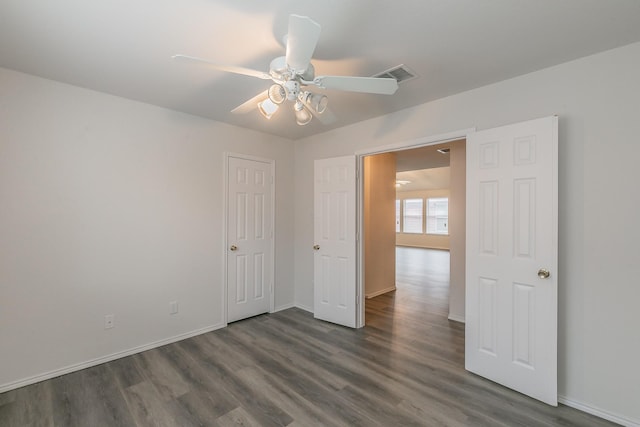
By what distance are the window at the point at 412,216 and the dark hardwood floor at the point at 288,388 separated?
8800 millimetres

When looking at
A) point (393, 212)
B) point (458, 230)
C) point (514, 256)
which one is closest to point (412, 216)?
point (393, 212)

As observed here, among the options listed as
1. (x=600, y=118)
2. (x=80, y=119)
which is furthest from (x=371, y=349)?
(x=80, y=119)

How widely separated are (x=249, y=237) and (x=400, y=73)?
8.79 feet

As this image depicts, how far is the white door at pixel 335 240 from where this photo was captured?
349cm

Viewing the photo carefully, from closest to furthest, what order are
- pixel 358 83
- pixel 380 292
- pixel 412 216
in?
pixel 358 83
pixel 380 292
pixel 412 216

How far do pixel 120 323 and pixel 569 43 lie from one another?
441 centimetres

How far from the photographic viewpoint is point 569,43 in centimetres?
188

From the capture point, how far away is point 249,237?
379 centimetres

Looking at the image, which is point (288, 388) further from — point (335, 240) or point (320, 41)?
point (320, 41)

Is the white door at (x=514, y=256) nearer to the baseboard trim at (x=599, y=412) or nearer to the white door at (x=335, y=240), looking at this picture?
the baseboard trim at (x=599, y=412)

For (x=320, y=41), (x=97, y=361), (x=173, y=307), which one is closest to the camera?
(x=320, y=41)

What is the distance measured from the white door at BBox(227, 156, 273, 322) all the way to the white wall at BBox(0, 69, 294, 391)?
0.56 feet

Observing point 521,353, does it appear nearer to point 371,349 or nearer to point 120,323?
point 371,349

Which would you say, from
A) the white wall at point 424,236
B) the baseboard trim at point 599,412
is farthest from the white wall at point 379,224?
the white wall at point 424,236
